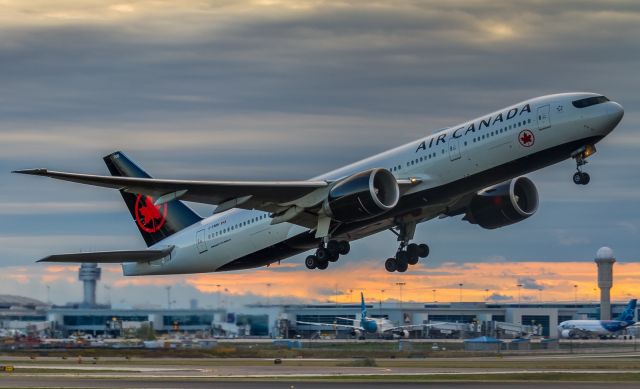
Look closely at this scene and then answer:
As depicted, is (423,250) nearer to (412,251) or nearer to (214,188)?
(412,251)

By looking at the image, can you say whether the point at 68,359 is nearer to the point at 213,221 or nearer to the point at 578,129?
the point at 213,221

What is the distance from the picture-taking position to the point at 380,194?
197ft

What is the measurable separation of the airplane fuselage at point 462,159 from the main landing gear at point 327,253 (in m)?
0.71

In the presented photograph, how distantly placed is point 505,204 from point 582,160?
10165 millimetres

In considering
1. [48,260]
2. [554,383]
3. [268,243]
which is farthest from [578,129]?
[48,260]

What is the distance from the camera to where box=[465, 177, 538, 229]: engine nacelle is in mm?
67500

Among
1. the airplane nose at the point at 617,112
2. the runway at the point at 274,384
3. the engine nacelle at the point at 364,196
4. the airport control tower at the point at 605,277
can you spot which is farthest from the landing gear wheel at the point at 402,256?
the airport control tower at the point at 605,277

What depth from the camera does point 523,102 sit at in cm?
5806

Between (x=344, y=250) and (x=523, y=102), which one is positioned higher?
(x=523, y=102)

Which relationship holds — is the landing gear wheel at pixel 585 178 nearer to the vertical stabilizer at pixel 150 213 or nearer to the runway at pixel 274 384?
the runway at pixel 274 384

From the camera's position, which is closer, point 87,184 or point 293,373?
point 87,184

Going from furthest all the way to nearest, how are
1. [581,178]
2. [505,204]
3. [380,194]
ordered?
[505,204], [380,194], [581,178]

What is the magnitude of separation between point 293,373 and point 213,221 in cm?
1083

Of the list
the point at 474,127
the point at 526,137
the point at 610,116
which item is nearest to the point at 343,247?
the point at 474,127
